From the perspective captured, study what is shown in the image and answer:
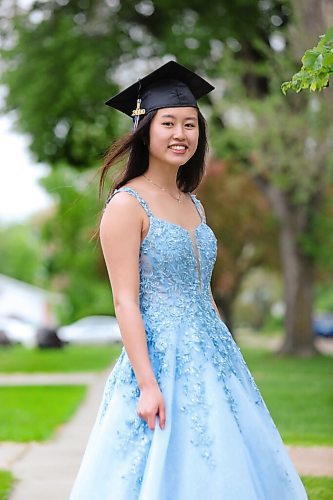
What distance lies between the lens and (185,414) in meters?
3.99

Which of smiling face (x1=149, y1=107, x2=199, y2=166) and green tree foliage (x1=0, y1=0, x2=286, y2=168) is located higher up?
green tree foliage (x1=0, y1=0, x2=286, y2=168)

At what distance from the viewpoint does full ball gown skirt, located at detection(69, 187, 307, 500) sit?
3.87 meters

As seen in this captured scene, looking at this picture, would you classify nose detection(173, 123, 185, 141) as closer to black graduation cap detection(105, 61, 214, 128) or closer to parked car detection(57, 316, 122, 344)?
black graduation cap detection(105, 61, 214, 128)

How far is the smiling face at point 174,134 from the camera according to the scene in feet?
13.8

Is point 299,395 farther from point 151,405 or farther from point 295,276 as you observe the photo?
point 151,405

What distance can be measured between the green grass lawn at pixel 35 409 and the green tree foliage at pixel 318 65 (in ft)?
22.1

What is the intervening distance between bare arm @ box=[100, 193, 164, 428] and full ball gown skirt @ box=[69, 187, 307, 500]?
70 mm

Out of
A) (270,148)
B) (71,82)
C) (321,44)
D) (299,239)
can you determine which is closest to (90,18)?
(71,82)

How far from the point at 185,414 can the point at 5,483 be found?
12.7 ft

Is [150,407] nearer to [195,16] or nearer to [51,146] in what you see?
[195,16]

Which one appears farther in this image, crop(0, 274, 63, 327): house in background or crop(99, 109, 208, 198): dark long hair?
crop(0, 274, 63, 327): house in background

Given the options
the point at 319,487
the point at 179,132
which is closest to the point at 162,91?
the point at 179,132

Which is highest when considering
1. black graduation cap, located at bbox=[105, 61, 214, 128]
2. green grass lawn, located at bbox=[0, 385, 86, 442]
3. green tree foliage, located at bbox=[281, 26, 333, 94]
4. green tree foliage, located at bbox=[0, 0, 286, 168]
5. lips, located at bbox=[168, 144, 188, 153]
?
green tree foliage, located at bbox=[0, 0, 286, 168]

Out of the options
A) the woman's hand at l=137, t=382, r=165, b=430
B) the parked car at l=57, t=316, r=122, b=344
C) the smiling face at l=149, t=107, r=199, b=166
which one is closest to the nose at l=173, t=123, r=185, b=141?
the smiling face at l=149, t=107, r=199, b=166
